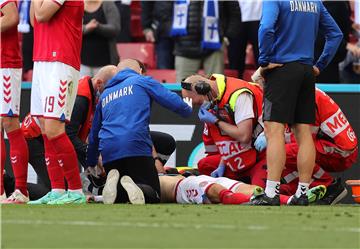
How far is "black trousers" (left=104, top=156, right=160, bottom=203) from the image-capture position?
A: 32.4 feet

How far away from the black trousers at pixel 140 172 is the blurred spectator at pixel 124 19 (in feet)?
17.9

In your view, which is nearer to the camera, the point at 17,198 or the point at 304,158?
the point at 304,158

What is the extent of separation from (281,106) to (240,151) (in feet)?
4.67

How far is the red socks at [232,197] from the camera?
9828 millimetres

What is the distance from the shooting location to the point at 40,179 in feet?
39.2

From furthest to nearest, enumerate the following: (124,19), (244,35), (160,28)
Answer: (124,19)
(160,28)
(244,35)

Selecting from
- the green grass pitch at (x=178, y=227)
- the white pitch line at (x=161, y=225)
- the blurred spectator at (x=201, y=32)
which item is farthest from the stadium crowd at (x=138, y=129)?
the blurred spectator at (x=201, y=32)

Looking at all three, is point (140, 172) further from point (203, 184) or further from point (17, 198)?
point (17, 198)

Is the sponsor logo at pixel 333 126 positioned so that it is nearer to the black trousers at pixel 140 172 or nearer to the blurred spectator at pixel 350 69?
the black trousers at pixel 140 172

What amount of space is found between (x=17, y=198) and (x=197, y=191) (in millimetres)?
1697

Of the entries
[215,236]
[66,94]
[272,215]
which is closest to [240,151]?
[66,94]

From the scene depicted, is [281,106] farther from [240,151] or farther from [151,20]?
[151,20]

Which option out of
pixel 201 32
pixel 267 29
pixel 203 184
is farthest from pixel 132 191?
pixel 201 32

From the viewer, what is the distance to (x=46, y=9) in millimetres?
9555
